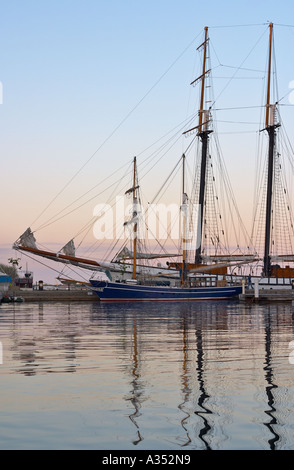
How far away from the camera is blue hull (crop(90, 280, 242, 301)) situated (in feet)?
311

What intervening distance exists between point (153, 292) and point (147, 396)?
3244 inches

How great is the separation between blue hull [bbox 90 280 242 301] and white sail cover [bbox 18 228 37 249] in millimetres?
10584

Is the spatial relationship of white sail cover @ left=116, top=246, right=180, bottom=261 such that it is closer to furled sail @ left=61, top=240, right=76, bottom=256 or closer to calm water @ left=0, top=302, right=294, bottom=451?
furled sail @ left=61, top=240, right=76, bottom=256

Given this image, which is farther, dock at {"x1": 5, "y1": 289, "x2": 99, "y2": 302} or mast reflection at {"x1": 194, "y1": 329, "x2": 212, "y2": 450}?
dock at {"x1": 5, "y1": 289, "x2": 99, "y2": 302}

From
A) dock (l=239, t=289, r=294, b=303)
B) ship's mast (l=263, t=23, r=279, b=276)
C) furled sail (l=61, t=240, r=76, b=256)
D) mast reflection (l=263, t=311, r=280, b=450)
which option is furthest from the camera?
furled sail (l=61, t=240, r=76, b=256)

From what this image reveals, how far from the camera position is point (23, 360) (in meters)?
20.5

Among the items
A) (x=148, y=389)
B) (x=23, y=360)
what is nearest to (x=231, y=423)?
(x=148, y=389)

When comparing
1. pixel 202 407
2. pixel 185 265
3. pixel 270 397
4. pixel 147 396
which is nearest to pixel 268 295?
pixel 185 265

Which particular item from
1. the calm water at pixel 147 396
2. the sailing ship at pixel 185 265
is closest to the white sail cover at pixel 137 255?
the sailing ship at pixel 185 265

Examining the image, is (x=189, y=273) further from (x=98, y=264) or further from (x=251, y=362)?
(x=251, y=362)

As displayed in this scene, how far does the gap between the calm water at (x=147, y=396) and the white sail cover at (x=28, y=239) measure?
69.1 m

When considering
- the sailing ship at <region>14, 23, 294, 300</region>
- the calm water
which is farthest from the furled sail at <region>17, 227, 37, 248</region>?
the calm water

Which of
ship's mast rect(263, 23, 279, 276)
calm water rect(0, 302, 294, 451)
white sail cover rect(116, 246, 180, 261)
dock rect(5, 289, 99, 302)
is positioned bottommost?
dock rect(5, 289, 99, 302)

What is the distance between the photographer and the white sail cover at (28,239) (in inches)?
3679
